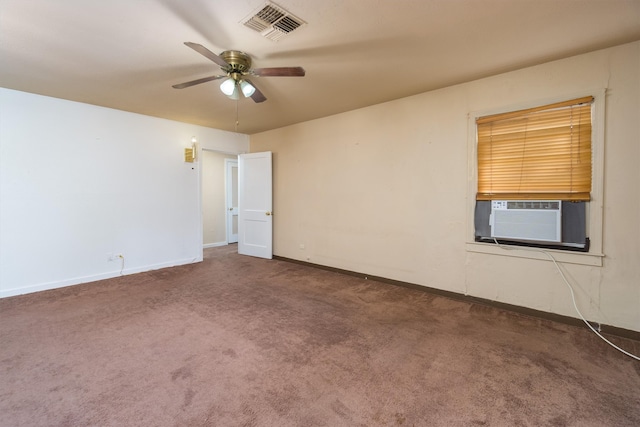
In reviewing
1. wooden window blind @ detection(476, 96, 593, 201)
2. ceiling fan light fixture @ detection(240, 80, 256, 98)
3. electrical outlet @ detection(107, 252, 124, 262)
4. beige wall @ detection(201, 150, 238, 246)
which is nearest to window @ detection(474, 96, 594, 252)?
wooden window blind @ detection(476, 96, 593, 201)

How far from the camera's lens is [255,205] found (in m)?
5.71

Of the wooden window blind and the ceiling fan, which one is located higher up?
the ceiling fan

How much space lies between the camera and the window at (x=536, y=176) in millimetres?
2664

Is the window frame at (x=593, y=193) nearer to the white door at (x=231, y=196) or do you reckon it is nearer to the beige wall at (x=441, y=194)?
the beige wall at (x=441, y=194)

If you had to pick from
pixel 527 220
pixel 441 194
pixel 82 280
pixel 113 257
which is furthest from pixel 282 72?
pixel 82 280

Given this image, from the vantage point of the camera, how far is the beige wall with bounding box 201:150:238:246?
686cm

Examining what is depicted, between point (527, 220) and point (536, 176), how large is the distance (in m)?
0.47

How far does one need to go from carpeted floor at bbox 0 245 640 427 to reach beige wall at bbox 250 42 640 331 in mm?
403

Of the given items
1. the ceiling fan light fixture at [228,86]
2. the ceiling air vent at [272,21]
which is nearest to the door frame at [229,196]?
the ceiling fan light fixture at [228,86]

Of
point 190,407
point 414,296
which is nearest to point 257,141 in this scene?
point 414,296

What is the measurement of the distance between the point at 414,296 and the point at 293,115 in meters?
3.37

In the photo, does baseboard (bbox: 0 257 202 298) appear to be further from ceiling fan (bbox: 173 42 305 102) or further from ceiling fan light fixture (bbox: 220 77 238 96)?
ceiling fan light fixture (bbox: 220 77 238 96)

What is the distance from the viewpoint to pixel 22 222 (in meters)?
3.55

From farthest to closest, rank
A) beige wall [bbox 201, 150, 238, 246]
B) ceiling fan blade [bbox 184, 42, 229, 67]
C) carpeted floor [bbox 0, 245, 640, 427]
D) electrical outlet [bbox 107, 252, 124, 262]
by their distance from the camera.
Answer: beige wall [bbox 201, 150, 238, 246], electrical outlet [bbox 107, 252, 124, 262], ceiling fan blade [bbox 184, 42, 229, 67], carpeted floor [bbox 0, 245, 640, 427]
